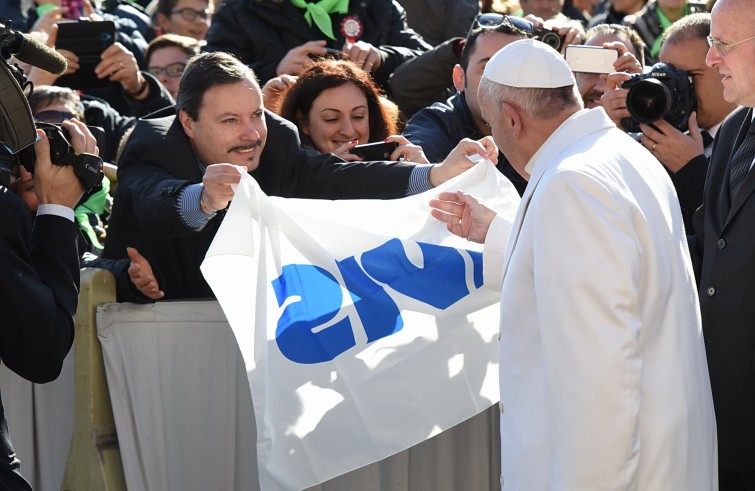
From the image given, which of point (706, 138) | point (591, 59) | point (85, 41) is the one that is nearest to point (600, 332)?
point (706, 138)

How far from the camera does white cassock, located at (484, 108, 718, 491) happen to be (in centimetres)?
304

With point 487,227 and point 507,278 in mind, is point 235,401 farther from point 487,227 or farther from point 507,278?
point 507,278

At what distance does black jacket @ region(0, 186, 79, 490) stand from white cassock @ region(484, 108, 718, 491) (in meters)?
1.30

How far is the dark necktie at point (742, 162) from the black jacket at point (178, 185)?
1.35 metres

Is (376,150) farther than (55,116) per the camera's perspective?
No

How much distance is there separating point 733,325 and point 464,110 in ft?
7.49

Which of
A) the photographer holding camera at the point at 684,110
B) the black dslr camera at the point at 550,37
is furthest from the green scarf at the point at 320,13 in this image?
the photographer holding camera at the point at 684,110

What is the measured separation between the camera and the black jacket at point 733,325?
381cm

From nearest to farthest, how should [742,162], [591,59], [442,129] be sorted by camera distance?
1. [742,162]
2. [591,59]
3. [442,129]

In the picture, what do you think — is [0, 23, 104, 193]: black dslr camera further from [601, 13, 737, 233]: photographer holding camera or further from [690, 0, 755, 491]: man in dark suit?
[601, 13, 737, 233]: photographer holding camera

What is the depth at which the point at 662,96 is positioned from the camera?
4875 millimetres

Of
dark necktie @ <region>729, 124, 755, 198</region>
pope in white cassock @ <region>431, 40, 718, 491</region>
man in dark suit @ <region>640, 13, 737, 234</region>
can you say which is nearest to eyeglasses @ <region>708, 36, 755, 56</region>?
dark necktie @ <region>729, 124, 755, 198</region>

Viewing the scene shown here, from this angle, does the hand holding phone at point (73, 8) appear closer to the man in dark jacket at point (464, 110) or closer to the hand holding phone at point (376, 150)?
the man in dark jacket at point (464, 110)

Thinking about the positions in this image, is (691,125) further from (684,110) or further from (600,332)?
(600,332)
